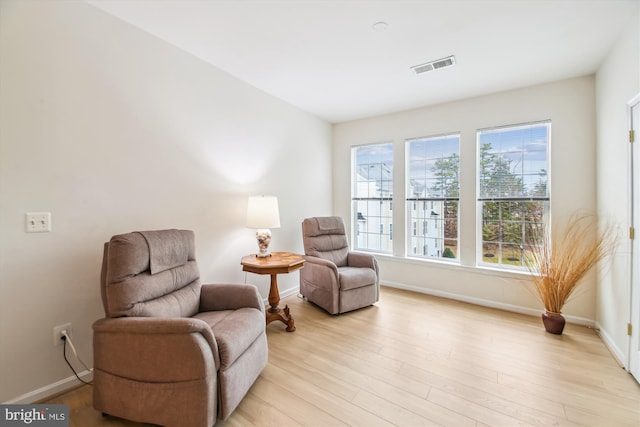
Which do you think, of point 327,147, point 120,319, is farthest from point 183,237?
point 327,147

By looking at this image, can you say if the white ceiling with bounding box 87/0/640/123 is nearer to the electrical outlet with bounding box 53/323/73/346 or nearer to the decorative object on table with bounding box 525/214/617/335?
the decorative object on table with bounding box 525/214/617/335

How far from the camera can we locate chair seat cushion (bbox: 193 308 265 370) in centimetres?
158

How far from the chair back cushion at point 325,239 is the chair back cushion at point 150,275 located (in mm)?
1619

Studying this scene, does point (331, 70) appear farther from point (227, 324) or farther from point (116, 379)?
point (116, 379)

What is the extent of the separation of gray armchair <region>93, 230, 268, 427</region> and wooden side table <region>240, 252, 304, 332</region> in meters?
0.74

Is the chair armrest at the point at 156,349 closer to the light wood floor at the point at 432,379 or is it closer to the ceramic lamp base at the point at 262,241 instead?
the light wood floor at the point at 432,379

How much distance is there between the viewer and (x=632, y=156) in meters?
2.08

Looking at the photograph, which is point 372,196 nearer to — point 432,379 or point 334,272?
point 334,272

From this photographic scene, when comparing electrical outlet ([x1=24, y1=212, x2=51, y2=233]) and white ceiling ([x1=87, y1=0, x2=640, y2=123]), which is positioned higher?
white ceiling ([x1=87, y1=0, x2=640, y2=123])

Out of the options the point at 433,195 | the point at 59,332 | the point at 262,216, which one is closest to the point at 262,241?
the point at 262,216

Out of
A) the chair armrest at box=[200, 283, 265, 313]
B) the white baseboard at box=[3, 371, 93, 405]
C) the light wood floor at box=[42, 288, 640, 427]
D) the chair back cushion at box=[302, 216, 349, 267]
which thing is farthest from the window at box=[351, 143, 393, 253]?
the white baseboard at box=[3, 371, 93, 405]

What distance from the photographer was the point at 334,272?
10.2ft

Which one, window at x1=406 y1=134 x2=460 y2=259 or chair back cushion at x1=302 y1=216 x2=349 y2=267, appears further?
window at x1=406 y1=134 x2=460 y2=259

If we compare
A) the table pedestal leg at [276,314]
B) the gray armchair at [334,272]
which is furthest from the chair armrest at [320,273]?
the table pedestal leg at [276,314]
